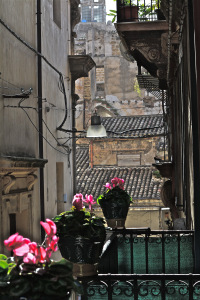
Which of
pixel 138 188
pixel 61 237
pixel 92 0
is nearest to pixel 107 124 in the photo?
pixel 138 188

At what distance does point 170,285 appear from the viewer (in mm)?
4949

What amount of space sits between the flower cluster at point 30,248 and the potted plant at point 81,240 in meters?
1.73

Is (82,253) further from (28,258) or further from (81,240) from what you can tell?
(28,258)

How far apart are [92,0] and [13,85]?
197ft

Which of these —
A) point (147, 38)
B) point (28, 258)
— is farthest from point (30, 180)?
point (28, 258)

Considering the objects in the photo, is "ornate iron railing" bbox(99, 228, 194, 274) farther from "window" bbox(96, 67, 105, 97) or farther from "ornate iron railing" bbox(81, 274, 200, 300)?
"window" bbox(96, 67, 105, 97)

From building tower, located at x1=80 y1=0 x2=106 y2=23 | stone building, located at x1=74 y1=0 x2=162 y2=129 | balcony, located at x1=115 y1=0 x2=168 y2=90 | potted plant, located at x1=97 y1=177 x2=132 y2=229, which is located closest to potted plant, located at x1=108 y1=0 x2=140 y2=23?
balcony, located at x1=115 y1=0 x2=168 y2=90

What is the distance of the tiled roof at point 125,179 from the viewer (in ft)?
87.0

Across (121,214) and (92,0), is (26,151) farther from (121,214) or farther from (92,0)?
(92,0)

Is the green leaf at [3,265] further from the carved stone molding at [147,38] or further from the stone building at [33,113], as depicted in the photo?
the carved stone molding at [147,38]

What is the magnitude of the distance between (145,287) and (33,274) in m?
1.76

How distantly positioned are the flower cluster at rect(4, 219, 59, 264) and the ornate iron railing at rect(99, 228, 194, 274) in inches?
155

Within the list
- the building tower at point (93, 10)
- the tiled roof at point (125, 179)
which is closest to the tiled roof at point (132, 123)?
the tiled roof at point (125, 179)

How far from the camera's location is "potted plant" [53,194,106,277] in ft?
17.3
